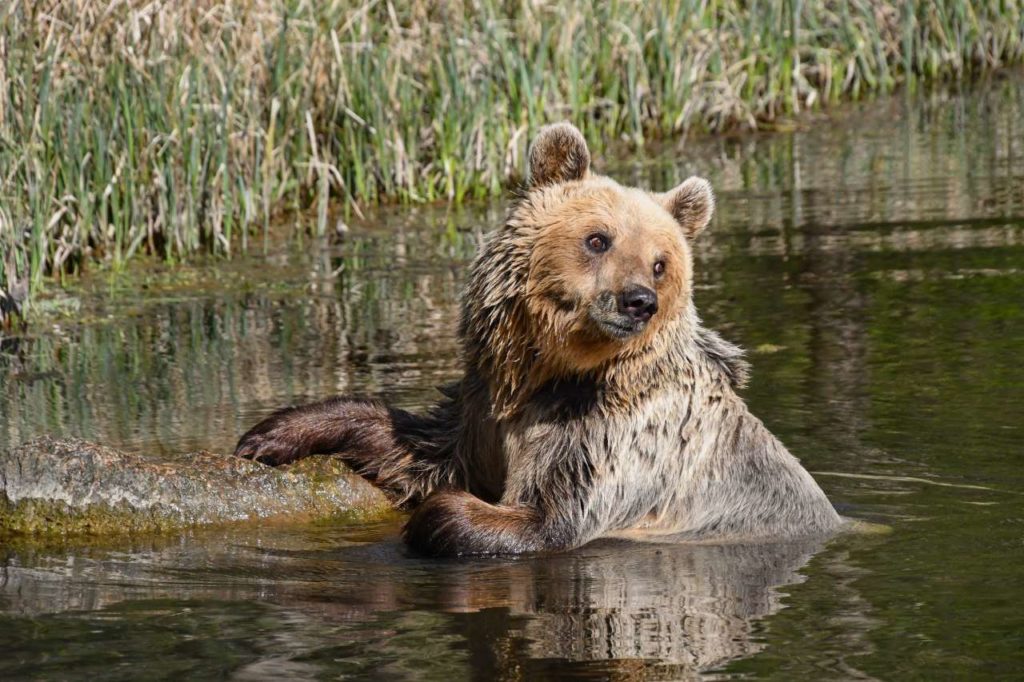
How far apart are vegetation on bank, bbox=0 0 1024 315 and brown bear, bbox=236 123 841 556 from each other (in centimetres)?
453

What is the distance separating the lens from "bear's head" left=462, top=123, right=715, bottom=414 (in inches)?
256

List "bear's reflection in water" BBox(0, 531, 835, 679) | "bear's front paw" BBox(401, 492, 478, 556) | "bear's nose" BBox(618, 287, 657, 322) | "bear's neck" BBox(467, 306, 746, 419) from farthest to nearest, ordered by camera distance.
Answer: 1. "bear's neck" BBox(467, 306, 746, 419)
2. "bear's front paw" BBox(401, 492, 478, 556)
3. "bear's nose" BBox(618, 287, 657, 322)
4. "bear's reflection in water" BBox(0, 531, 835, 679)

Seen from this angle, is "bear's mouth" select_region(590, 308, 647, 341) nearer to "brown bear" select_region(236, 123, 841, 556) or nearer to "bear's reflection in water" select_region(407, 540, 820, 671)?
"brown bear" select_region(236, 123, 841, 556)

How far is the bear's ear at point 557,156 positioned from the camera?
22.6 ft

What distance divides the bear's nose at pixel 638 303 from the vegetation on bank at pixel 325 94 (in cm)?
531

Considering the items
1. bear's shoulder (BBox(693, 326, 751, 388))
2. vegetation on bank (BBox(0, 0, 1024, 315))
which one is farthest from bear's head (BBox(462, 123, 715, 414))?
vegetation on bank (BBox(0, 0, 1024, 315))

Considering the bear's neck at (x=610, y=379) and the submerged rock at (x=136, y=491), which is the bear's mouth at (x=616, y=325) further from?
the submerged rock at (x=136, y=491)

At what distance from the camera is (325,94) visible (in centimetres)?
1408

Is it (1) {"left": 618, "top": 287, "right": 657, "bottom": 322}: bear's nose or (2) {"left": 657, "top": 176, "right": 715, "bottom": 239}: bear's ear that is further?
(2) {"left": 657, "top": 176, "right": 715, "bottom": 239}: bear's ear

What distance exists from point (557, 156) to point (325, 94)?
745cm

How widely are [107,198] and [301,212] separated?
2.70 m

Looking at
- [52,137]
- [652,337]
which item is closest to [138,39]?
[52,137]

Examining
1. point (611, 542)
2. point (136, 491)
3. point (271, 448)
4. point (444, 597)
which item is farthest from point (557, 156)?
point (136, 491)

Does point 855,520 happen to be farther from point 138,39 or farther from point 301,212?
point 301,212
